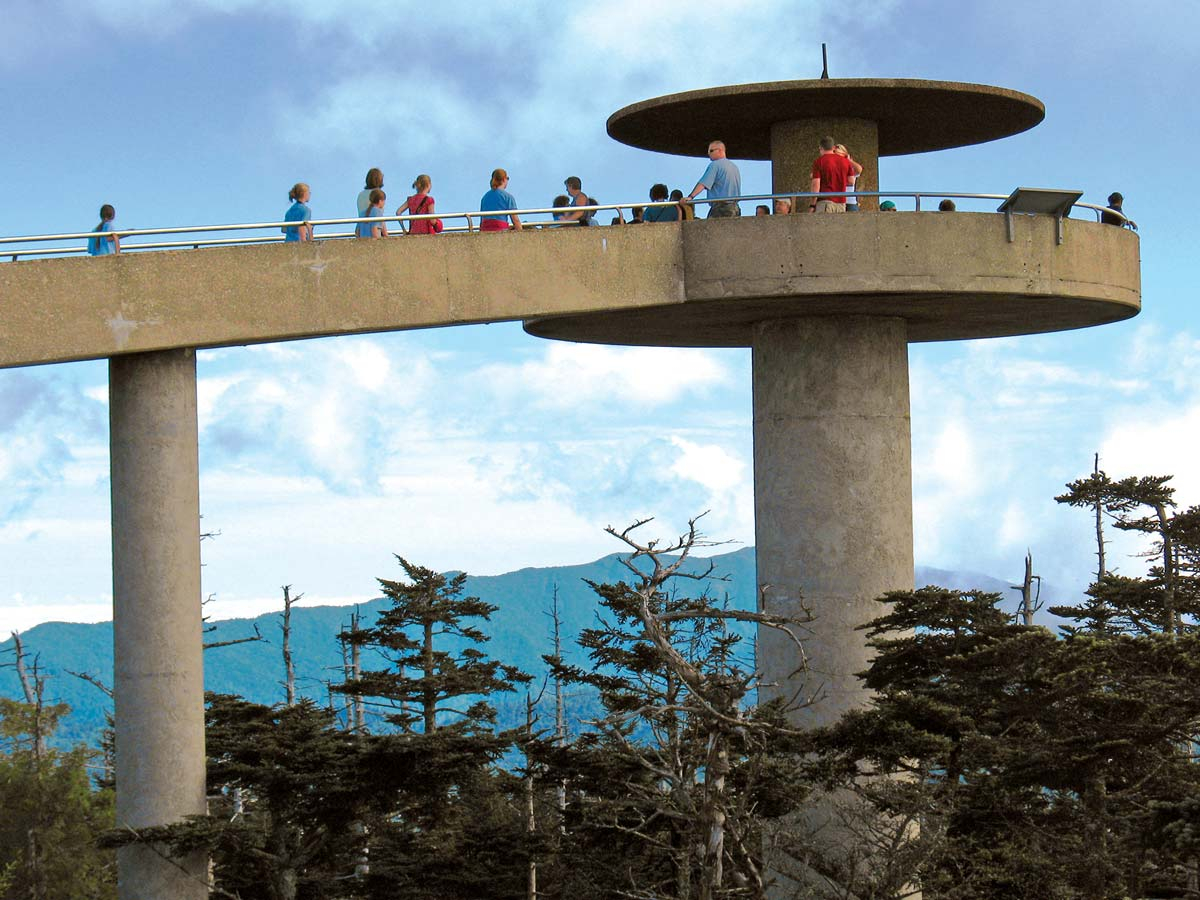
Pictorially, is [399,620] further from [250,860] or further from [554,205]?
[554,205]

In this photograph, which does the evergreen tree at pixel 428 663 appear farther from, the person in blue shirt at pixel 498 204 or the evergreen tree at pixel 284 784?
the person in blue shirt at pixel 498 204

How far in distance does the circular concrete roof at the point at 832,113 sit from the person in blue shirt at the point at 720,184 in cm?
134

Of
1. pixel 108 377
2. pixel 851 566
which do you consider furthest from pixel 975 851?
pixel 108 377

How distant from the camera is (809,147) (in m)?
23.6

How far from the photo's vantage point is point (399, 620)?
31281 millimetres

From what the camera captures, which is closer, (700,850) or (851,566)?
(700,850)

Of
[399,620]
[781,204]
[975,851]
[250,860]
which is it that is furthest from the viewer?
[399,620]

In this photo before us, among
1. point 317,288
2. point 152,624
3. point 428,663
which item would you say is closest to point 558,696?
point 428,663

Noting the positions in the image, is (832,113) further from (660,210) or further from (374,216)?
(374,216)

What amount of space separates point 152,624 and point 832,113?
11861 mm

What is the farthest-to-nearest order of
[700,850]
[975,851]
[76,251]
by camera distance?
[975,851] < [76,251] < [700,850]

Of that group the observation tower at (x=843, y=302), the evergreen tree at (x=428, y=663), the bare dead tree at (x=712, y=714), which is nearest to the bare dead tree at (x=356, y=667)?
the evergreen tree at (x=428, y=663)

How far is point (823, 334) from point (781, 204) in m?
1.89

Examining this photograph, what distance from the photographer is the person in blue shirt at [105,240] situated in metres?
18.6
